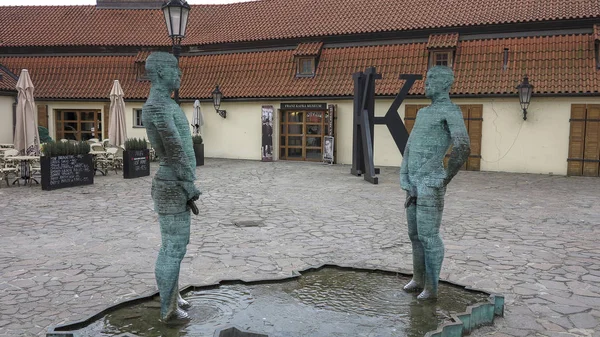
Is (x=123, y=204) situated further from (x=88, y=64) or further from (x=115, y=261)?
(x=88, y=64)

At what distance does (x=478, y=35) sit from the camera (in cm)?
1908

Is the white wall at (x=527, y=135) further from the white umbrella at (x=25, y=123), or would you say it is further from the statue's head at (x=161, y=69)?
the statue's head at (x=161, y=69)

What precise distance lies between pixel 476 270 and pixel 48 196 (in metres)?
9.54

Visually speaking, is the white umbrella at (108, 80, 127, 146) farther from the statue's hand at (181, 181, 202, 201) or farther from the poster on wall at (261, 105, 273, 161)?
the statue's hand at (181, 181, 202, 201)

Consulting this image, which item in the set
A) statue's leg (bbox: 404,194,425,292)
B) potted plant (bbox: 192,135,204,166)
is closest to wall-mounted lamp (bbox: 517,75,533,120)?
potted plant (bbox: 192,135,204,166)

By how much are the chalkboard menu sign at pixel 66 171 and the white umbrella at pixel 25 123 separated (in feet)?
5.09

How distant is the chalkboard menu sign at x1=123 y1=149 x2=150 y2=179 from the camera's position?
1508 centimetres

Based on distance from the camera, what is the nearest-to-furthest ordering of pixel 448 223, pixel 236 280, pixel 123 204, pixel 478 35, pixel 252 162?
pixel 236 280, pixel 448 223, pixel 123 204, pixel 478 35, pixel 252 162

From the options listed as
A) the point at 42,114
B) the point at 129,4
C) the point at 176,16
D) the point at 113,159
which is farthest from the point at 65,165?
the point at 129,4

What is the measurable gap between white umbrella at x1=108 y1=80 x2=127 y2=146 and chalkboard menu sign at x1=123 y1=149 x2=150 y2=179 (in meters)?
1.25

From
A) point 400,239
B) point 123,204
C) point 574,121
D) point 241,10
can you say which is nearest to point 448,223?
point 400,239

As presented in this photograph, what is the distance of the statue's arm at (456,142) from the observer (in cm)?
449

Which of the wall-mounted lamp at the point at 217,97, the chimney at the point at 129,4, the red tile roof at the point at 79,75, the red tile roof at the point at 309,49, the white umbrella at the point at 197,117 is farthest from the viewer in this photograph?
the chimney at the point at 129,4

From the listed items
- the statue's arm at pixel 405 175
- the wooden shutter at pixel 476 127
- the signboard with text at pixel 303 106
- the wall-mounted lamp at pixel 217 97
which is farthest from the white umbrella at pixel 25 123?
Answer: the wooden shutter at pixel 476 127
